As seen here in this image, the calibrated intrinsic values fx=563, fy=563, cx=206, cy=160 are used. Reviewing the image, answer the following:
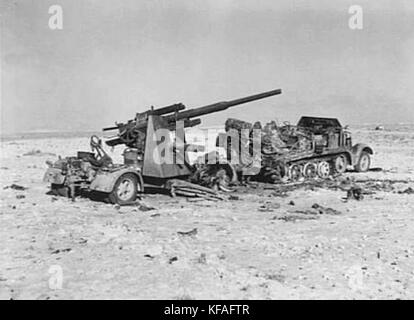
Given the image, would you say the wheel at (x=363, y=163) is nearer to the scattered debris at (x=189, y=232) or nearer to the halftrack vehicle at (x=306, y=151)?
the halftrack vehicle at (x=306, y=151)

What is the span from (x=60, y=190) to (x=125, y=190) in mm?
2011

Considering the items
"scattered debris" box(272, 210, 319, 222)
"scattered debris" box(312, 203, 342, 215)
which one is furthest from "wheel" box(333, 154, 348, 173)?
"scattered debris" box(272, 210, 319, 222)

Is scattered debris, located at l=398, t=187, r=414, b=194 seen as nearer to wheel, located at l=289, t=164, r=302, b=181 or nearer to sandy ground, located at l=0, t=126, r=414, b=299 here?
sandy ground, located at l=0, t=126, r=414, b=299

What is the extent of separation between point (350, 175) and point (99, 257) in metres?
12.2

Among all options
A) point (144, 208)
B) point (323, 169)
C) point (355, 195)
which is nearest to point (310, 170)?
point (323, 169)

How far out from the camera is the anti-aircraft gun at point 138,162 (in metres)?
12.5

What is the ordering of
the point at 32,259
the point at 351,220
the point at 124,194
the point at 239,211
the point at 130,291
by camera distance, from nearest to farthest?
the point at 130,291, the point at 32,259, the point at 351,220, the point at 239,211, the point at 124,194

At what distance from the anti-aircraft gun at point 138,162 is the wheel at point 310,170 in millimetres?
4556

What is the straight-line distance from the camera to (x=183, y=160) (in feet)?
44.9

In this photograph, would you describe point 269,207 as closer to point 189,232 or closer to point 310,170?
point 189,232

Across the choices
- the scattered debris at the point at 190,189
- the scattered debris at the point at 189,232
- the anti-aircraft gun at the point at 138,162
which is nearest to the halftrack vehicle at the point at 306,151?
the anti-aircraft gun at the point at 138,162
